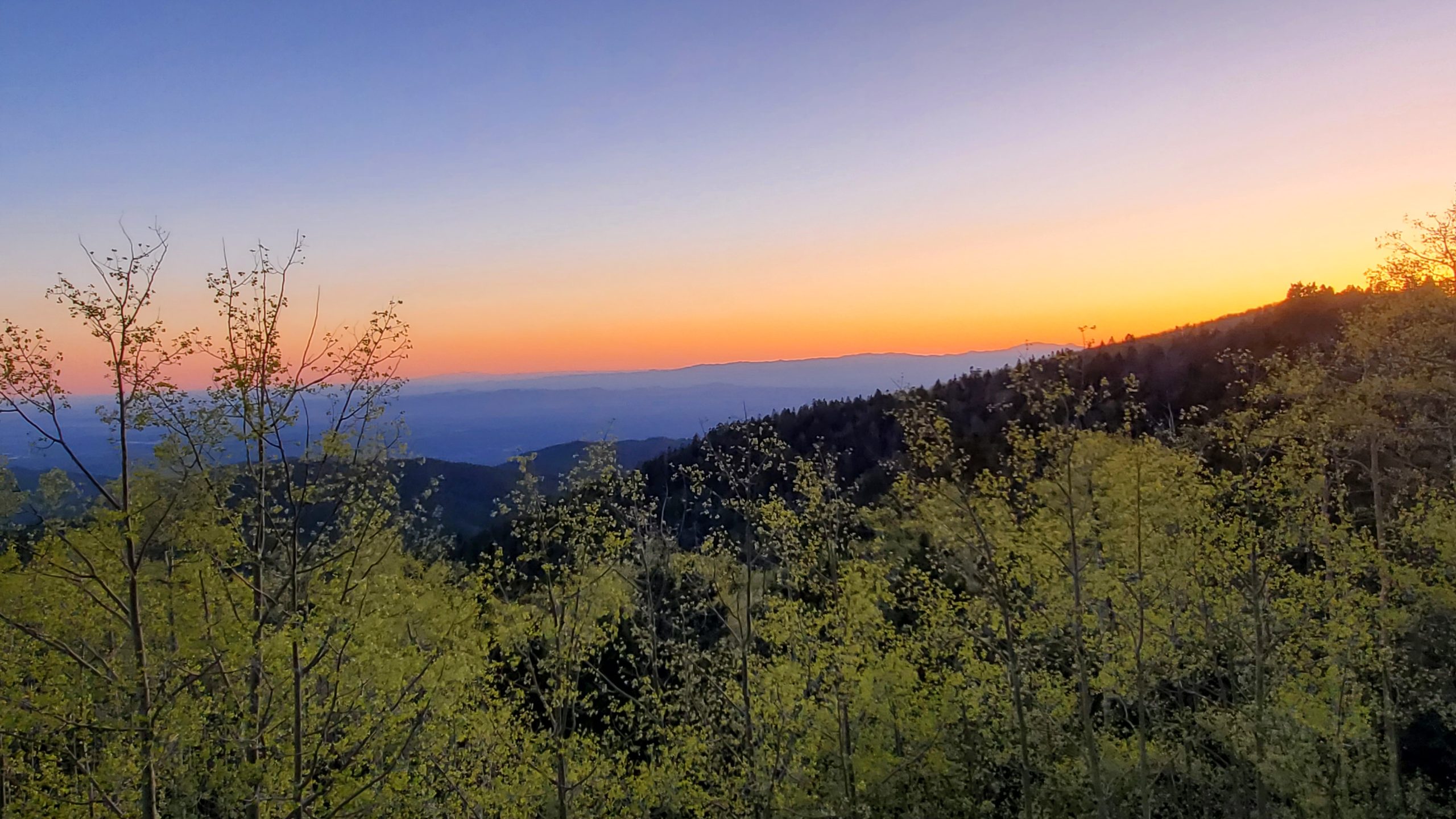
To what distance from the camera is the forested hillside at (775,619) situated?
8.21m

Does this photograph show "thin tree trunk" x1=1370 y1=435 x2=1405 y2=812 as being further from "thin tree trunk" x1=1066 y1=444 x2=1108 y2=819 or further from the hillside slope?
the hillside slope

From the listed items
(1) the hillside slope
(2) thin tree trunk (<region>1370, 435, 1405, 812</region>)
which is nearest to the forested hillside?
(2) thin tree trunk (<region>1370, 435, 1405, 812</region>)

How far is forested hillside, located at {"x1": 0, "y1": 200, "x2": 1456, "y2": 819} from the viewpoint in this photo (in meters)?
8.21

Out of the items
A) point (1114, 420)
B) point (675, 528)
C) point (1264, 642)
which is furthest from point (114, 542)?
point (1114, 420)

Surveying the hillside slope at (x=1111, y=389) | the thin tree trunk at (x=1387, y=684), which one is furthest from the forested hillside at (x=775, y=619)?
the hillside slope at (x=1111, y=389)

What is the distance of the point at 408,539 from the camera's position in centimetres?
3494

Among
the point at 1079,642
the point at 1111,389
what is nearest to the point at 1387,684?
the point at 1079,642

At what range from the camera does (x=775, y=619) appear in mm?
13414

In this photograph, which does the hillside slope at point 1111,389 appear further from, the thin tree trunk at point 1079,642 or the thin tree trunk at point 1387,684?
the thin tree trunk at point 1079,642

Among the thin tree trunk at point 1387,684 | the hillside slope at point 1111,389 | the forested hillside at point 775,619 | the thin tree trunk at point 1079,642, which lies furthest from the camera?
the hillside slope at point 1111,389

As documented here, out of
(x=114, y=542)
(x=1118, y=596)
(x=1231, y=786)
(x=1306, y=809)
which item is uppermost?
(x=114, y=542)

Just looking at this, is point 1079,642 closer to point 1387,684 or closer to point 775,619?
point 775,619

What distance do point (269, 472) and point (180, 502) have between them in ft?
4.03

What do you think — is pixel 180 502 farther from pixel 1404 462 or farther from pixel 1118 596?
pixel 1404 462
